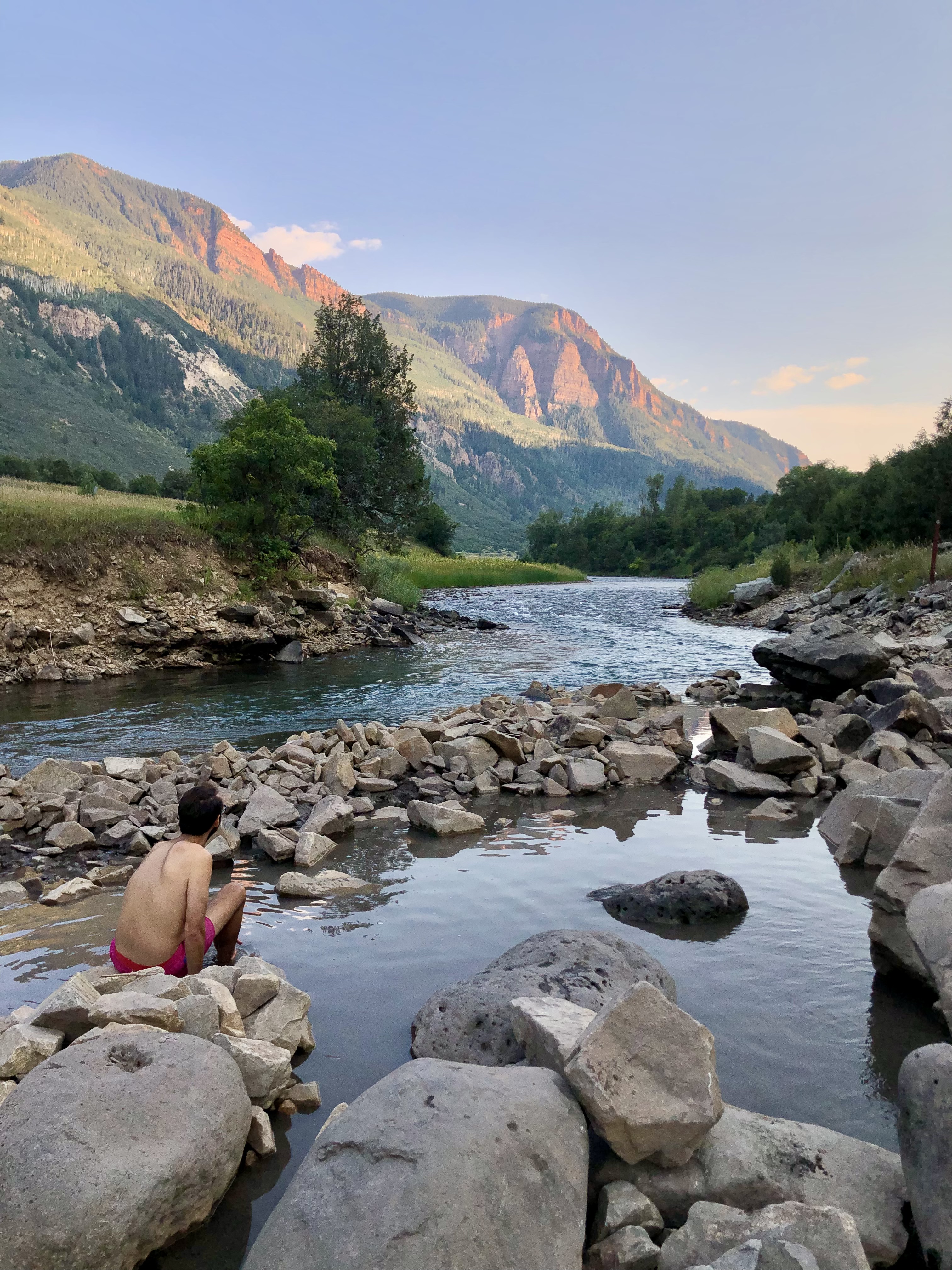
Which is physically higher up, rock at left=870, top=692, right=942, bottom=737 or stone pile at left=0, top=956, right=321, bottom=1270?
rock at left=870, top=692, right=942, bottom=737

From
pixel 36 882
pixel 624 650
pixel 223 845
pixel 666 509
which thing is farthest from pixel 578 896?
pixel 666 509

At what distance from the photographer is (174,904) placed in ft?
16.7

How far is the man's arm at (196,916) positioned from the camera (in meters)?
5.05

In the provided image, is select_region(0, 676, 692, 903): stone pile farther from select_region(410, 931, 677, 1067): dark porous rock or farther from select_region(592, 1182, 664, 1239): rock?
select_region(592, 1182, 664, 1239): rock

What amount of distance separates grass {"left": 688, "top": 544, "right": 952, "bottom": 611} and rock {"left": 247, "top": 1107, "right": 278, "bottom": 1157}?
99.2 feet

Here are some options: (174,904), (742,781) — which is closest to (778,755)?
(742,781)

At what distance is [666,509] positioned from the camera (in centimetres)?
13438

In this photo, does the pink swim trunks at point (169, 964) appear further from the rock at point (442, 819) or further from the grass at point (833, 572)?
the grass at point (833, 572)

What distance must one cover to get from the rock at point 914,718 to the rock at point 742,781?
6.43 feet

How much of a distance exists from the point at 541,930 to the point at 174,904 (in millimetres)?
2901

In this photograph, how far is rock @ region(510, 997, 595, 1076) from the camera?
3562 millimetres

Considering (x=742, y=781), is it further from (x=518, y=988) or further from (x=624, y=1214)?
(x=624, y=1214)

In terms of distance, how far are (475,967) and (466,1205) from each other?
2.95 metres

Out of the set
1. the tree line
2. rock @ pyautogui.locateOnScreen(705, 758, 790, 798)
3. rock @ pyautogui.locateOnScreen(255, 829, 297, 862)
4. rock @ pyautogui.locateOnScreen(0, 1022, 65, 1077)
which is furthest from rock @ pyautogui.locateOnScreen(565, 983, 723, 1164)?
the tree line
